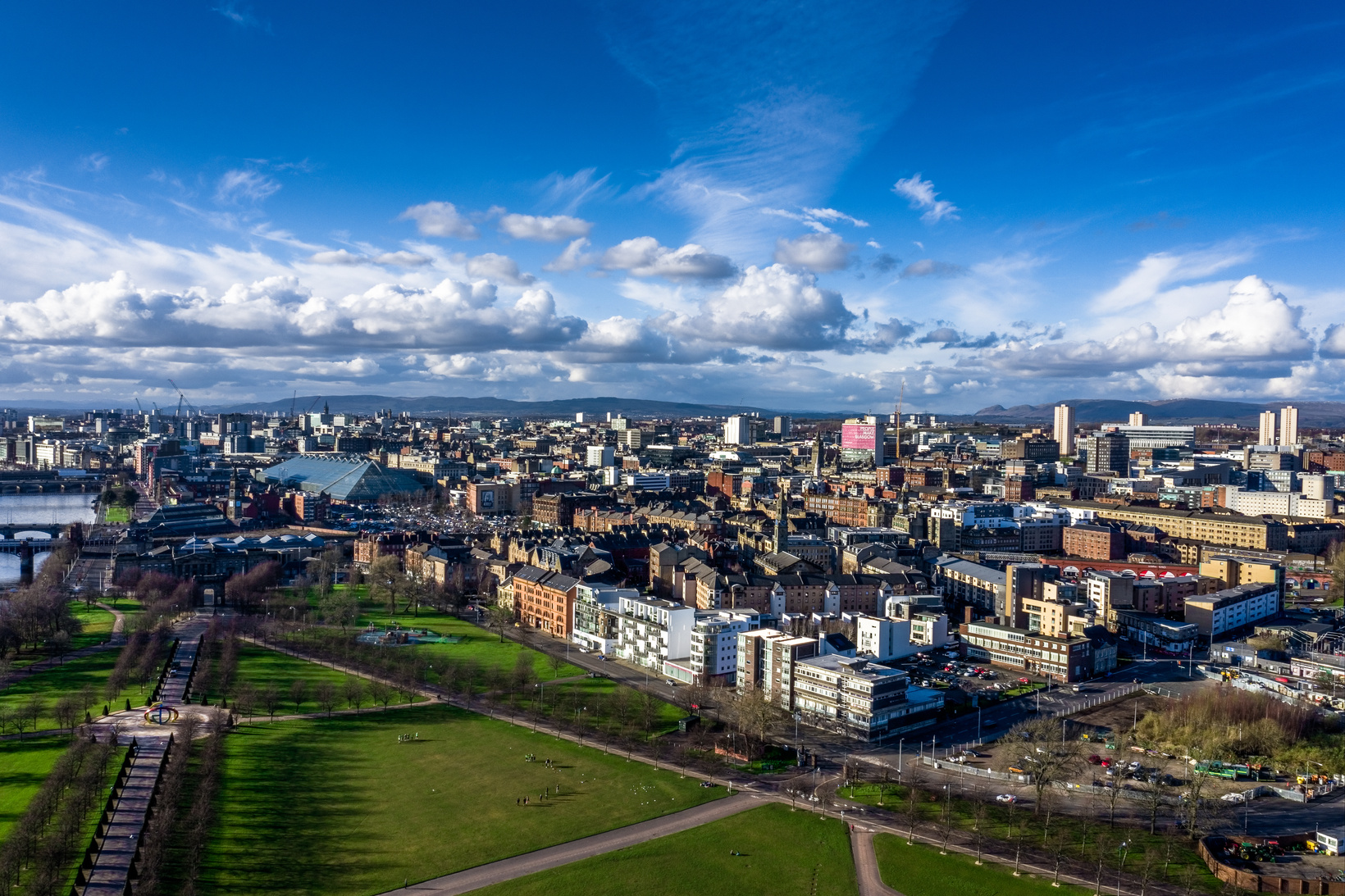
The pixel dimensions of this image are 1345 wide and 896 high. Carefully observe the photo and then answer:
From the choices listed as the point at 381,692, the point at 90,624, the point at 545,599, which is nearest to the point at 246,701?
the point at 381,692

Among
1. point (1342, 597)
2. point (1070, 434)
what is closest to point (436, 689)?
point (1342, 597)

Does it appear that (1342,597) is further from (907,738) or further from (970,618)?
(907,738)

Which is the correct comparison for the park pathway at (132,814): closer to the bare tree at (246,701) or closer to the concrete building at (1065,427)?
the bare tree at (246,701)

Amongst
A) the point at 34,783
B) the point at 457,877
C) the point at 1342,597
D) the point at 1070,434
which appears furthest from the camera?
the point at 1070,434

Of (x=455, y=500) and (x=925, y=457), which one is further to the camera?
(x=925, y=457)

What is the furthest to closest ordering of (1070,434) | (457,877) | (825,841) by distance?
1. (1070,434)
2. (825,841)
3. (457,877)

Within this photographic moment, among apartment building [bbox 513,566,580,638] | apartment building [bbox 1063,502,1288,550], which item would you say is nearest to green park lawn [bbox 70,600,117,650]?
apartment building [bbox 513,566,580,638]

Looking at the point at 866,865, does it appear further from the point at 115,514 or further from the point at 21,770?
the point at 115,514
